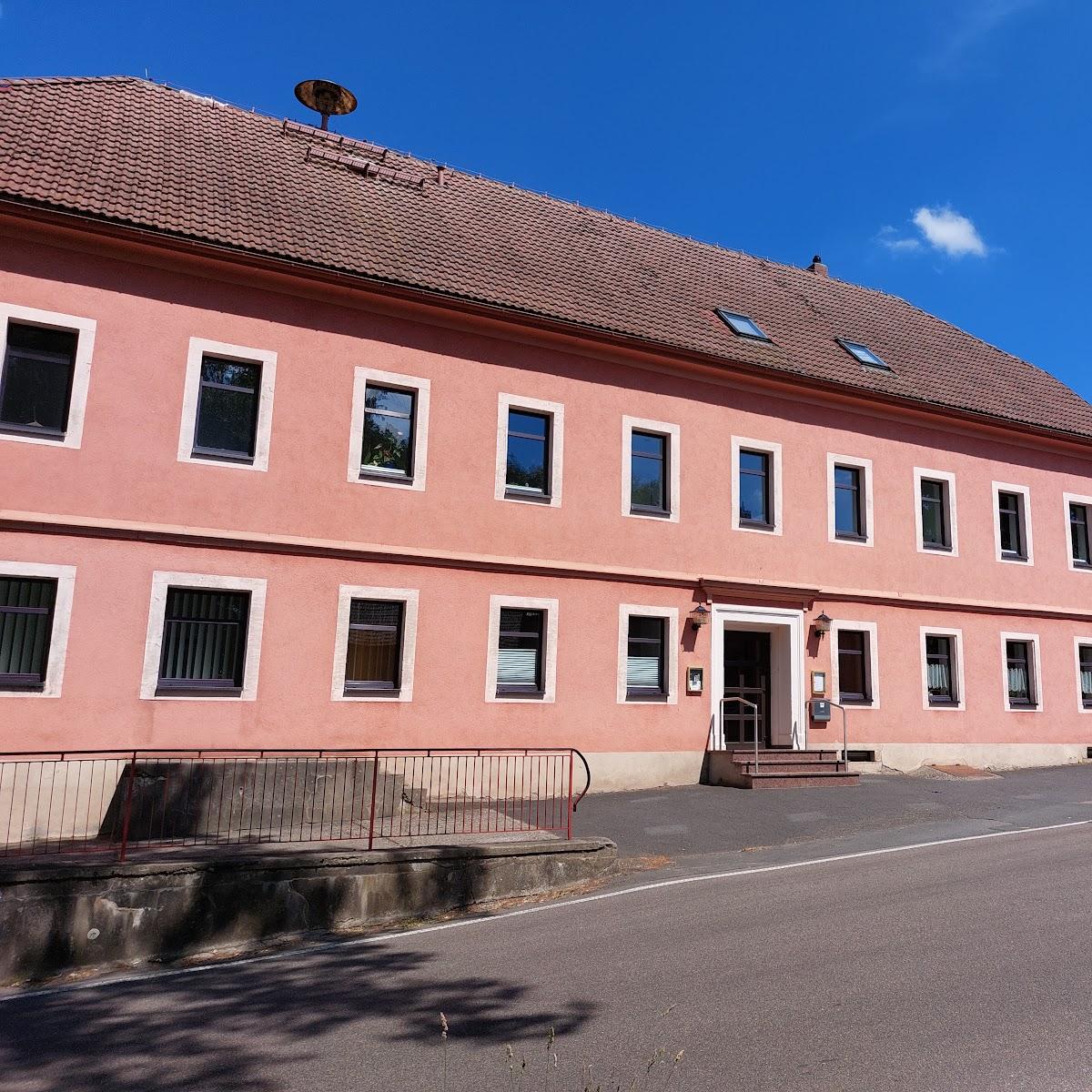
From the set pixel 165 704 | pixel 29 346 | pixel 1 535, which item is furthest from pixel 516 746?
pixel 29 346

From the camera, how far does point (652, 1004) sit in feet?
17.6

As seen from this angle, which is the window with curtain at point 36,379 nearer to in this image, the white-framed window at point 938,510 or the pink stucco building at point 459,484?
the pink stucco building at point 459,484

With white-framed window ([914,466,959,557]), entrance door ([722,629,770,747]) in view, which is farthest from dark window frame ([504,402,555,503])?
white-framed window ([914,466,959,557])

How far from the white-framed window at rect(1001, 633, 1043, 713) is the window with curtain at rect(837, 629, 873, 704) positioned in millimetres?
3612

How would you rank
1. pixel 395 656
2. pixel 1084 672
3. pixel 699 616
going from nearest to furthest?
pixel 395 656 → pixel 699 616 → pixel 1084 672

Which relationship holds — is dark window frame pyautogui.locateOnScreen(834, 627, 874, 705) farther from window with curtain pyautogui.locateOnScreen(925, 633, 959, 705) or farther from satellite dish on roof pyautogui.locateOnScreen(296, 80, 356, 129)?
satellite dish on roof pyautogui.locateOnScreen(296, 80, 356, 129)

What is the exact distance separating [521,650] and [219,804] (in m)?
5.57

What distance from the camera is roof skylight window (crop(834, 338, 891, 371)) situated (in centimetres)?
1934

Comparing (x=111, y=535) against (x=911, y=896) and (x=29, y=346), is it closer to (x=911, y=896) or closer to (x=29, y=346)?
(x=29, y=346)

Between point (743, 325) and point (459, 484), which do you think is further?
point (743, 325)

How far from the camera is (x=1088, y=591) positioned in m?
20.4

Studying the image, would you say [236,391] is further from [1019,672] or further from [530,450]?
[1019,672]

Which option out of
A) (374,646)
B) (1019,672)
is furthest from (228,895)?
(1019,672)

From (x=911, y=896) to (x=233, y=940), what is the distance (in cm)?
579
